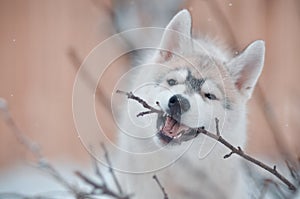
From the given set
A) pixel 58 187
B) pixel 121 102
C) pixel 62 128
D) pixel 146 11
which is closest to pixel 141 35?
pixel 146 11

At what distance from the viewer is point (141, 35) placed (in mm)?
1325

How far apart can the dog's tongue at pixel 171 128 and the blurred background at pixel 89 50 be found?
13cm

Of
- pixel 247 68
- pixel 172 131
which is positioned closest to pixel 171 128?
pixel 172 131

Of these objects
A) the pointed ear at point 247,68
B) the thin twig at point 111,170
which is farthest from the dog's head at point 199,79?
the thin twig at point 111,170

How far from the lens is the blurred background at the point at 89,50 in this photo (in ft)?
4.33

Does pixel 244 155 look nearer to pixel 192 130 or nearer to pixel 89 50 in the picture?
pixel 192 130

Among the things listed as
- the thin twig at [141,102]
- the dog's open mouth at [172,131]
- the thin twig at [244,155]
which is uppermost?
the thin twig at [141,102]

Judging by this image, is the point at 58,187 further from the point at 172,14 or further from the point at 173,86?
the point at 172,14

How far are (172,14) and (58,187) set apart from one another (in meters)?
0.47

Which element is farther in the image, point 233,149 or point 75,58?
point 75,58

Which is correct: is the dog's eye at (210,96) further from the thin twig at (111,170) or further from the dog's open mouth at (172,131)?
the thin twig at (111,170)

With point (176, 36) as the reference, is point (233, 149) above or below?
below

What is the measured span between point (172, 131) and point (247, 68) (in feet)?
0.73

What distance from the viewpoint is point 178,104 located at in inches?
49.1
